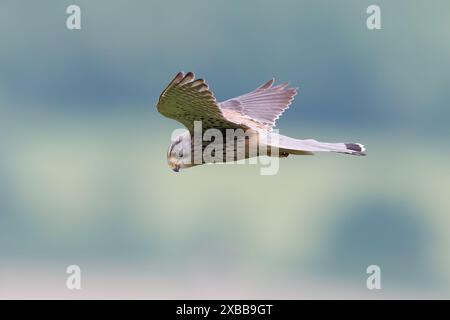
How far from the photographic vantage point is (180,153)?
11.1m

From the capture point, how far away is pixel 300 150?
10109mm

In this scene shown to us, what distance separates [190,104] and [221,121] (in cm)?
53

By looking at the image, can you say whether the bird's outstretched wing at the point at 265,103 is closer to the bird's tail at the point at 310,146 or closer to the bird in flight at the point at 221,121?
the bird in flight at the point at 221,121

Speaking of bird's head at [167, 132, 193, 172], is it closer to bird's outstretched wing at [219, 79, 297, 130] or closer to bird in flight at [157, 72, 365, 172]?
bird in flight at [157, 72, 365, 172]

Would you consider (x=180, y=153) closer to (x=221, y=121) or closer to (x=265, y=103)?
(x=221, y=121)

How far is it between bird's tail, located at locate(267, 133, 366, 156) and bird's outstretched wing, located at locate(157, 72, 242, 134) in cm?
54

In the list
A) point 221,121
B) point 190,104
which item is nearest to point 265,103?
point 221,121

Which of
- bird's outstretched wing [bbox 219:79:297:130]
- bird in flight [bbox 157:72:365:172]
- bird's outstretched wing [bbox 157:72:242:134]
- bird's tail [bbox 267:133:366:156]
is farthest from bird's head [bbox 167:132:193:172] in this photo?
bird's outstretched wing [bbox 219:79:297:130]

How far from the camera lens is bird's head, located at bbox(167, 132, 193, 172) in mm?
10945

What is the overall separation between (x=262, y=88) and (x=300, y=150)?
282 centimetres

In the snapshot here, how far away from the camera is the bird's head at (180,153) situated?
35.9ft

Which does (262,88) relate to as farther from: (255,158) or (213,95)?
(213,95)

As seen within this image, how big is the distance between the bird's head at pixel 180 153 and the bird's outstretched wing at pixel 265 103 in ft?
4.05

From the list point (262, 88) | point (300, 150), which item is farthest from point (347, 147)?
point (262, 88)
